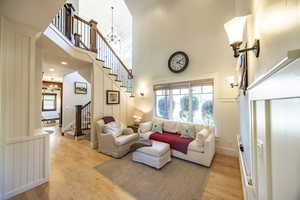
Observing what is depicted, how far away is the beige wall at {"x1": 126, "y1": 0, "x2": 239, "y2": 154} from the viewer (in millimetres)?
3479

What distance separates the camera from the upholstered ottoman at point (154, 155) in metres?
2.69

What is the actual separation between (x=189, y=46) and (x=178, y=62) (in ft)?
1.90

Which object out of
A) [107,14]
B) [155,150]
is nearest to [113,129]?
[155,150]

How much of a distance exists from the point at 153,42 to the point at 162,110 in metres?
2.62

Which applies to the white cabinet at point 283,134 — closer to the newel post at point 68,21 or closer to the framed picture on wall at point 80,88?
the newel post at point 68,21

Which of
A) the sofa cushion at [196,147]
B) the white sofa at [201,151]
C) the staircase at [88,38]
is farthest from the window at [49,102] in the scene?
the sofa cushion at [196,147]

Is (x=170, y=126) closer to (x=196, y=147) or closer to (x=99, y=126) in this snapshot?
(x=196, y=147)

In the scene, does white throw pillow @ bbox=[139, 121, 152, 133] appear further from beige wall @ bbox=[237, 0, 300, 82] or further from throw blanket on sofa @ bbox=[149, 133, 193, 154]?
beige wall @ bbox=[237, 0, 300, 82]

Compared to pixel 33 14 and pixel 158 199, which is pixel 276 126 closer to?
pixel 158 199

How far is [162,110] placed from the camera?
15.6 feet

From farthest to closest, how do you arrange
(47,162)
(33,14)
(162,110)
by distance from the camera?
(162,110) < (47,162) < (33,14)

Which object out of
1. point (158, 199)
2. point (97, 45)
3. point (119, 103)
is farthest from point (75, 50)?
point (158, 199)

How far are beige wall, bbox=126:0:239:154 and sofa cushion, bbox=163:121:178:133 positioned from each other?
0.96m

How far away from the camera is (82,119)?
522 cm
